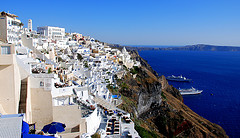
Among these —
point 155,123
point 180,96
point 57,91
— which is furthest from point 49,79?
point 180,96

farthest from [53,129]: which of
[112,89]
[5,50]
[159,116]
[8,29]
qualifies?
[159,116]

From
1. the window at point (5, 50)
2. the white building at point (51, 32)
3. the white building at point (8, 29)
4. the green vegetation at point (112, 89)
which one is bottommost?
the green vegetation at point (112, 89)

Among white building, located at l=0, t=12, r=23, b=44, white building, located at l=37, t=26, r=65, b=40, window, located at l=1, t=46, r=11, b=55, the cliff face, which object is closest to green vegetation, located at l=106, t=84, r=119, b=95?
the cliff face

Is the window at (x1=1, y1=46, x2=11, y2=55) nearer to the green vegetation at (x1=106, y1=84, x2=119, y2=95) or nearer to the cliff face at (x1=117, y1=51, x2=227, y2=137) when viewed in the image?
the green vegetation at (x1=106, y1=84, x2=119, y2=95)

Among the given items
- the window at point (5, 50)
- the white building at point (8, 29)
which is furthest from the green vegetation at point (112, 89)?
the window at point (5, 50)

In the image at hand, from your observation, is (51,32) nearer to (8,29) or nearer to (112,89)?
(8,29)

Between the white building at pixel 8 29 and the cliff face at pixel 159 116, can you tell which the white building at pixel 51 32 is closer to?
the cliff face at pixel 159 116

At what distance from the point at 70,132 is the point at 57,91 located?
285 cm

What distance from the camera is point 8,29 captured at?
2155 centimetres

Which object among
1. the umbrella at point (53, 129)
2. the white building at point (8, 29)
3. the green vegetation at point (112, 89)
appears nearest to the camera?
the umbrella at point (53, 129)

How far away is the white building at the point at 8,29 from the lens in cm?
2106

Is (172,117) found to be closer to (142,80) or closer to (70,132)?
(142,80)

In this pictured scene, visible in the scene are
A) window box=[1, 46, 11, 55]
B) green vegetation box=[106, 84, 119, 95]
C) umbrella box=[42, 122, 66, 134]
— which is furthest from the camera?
green vegetation box=[106, 84, 119, 95]

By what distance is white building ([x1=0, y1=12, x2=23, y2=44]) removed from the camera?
21.1 m
